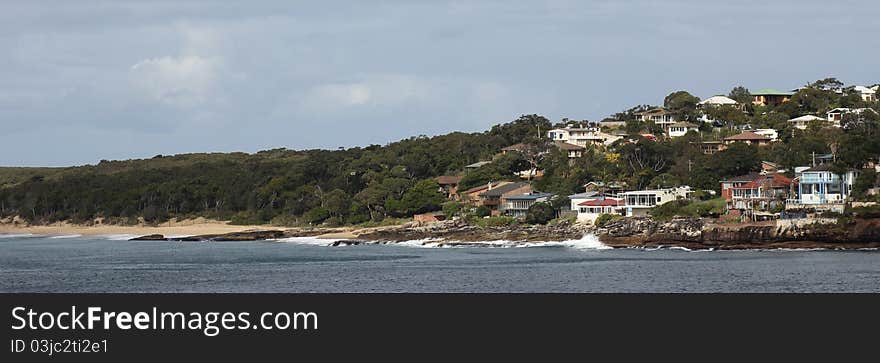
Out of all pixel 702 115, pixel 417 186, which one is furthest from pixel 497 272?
pixel 702 115

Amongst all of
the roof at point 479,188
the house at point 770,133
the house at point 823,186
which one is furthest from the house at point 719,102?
the house at point 823,186

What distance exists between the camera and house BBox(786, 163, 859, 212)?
73.4 m

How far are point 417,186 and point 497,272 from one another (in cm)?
4453

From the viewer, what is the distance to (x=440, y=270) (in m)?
55.7

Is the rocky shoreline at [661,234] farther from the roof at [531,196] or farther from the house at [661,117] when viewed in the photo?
the house at [661,117]

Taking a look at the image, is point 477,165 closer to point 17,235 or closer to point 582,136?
point 582,136

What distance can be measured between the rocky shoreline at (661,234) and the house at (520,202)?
4669mm

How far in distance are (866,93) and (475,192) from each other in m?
55.4

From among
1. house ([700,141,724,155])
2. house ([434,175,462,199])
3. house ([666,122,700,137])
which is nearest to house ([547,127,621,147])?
house ([666,122,700,137])

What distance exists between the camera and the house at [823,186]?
73.4 meters

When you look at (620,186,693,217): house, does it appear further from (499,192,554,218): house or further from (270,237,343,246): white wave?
(270,237,343,246): white wave

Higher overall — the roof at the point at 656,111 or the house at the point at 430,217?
the roof at the point at 656,111

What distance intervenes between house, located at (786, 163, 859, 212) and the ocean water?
390 inches
